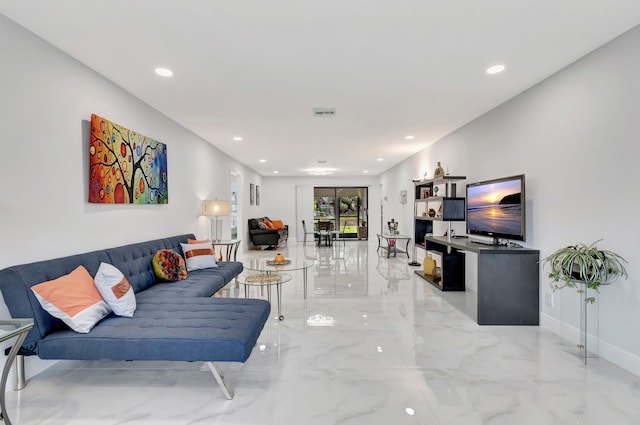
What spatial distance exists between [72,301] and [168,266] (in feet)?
4.75

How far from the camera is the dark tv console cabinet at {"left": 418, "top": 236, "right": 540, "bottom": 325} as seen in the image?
3477mm

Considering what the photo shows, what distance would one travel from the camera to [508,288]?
3496 mm

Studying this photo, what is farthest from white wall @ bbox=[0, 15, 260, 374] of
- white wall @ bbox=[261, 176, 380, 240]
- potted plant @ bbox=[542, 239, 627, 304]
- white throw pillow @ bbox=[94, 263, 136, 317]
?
white wall @ bbox=[261, 176, 380, 240]

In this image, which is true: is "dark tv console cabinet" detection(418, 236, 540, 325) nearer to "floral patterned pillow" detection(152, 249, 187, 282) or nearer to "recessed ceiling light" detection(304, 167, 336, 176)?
"floral patterned pillow" detection(152, 249, 187, 282)

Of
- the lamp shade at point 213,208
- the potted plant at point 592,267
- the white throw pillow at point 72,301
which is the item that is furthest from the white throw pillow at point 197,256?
the potted plant at point 592,267

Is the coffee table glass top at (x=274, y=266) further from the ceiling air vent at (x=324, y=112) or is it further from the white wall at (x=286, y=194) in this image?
the white wall at (x=286, y=194)

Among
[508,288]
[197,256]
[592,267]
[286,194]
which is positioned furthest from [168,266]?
[286,194]

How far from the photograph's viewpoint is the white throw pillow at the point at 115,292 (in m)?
2.51

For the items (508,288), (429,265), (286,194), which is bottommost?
(429,265)

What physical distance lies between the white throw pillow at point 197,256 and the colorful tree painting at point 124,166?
28.1 inches

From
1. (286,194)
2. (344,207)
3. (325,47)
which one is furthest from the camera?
(344,207)

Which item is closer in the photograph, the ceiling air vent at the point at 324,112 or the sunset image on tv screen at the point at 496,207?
the sunset image on tv screen at the point at 496,207

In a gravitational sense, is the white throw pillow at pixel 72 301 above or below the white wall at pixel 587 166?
below

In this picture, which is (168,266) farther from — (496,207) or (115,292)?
(496,207)
